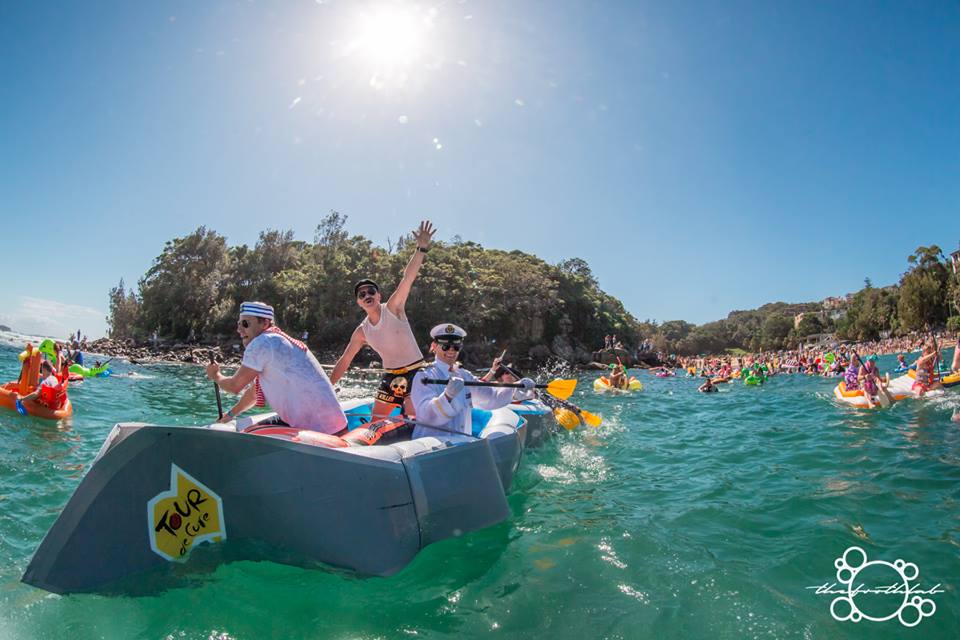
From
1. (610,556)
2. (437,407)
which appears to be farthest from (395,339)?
(610,556)

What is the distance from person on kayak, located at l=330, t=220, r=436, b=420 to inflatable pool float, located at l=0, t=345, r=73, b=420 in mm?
6647

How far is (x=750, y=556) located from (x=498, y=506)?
6.33 ft

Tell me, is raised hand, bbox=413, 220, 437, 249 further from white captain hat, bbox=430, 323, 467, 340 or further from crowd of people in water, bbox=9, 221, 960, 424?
white captain hat, bbox=430, 323, 467, 340

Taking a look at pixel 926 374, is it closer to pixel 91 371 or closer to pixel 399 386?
pixel 399 386

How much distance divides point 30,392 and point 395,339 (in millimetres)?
7637

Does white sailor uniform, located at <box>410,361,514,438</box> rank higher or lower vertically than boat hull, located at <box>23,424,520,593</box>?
higher

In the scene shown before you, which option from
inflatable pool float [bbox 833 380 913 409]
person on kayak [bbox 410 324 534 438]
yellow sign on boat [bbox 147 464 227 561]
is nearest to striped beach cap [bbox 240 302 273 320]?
yellow sign on boat [bbox 147 464 227 561]

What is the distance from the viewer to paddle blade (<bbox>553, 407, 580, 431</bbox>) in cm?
865

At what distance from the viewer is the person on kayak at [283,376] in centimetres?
340

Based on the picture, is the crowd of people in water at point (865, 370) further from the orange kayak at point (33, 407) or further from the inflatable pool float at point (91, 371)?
the inflatable pool float at point (91, 371)

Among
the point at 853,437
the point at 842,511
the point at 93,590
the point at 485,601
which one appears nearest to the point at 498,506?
the point at 485,601

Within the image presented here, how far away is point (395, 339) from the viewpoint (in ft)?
16.5

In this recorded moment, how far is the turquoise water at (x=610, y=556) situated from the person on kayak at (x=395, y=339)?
1633 millimetres

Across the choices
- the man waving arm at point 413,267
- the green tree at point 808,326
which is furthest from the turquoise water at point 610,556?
the green tree at point 808,326
